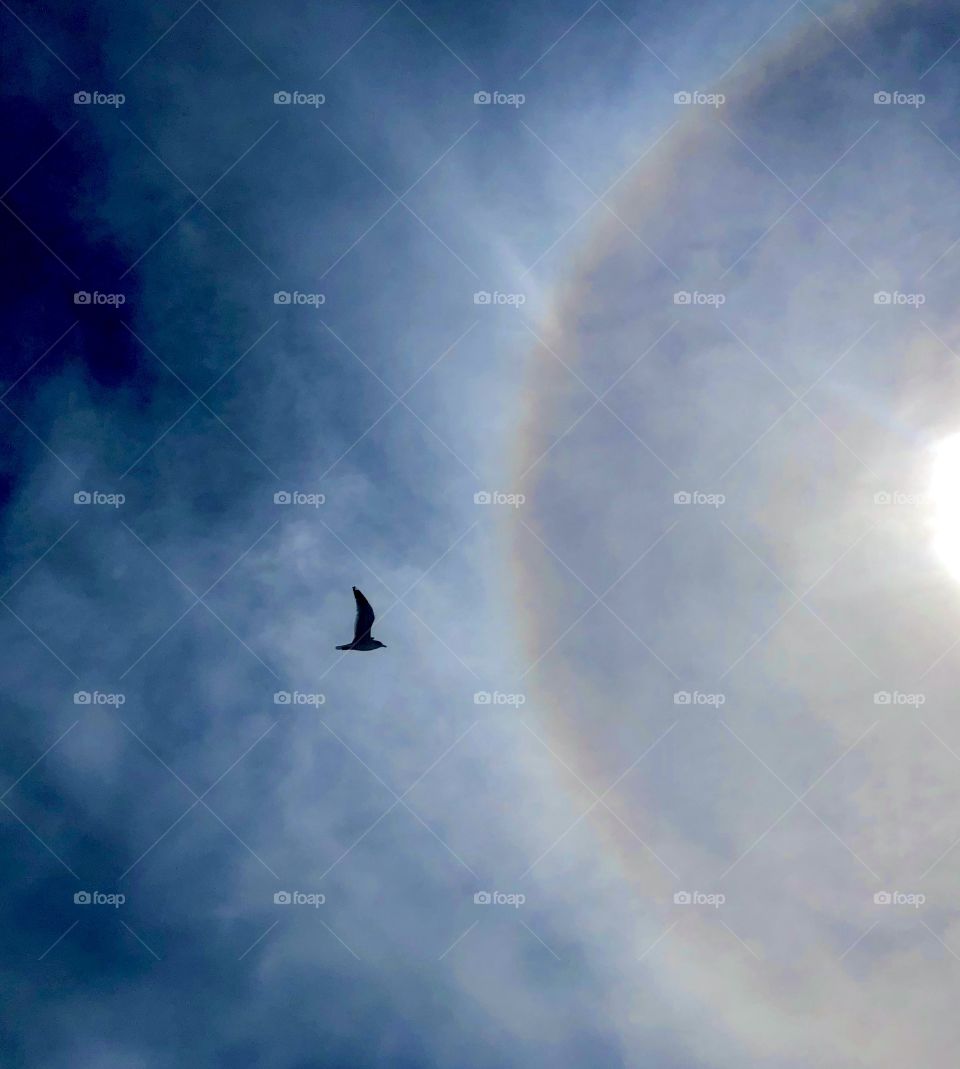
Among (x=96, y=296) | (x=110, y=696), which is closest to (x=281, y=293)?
(x=96, y=296)

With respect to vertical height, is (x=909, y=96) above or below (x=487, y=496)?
above

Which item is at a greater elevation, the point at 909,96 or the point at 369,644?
the point at 909,96

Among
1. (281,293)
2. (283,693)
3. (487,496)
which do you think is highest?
(281,293)

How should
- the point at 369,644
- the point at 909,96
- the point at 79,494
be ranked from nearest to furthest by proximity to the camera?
the point at 369,644 → the point at 79,494 → the point at 909,96

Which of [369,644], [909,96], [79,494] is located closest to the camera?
[369,644]

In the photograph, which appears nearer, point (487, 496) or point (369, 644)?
point (369, 644)

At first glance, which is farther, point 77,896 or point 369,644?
point 77,896

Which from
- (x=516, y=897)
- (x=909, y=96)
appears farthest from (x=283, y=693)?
(x=909, y=96)

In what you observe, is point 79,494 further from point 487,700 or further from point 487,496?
point 487,700

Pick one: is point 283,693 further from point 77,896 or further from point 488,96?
point 488,96
